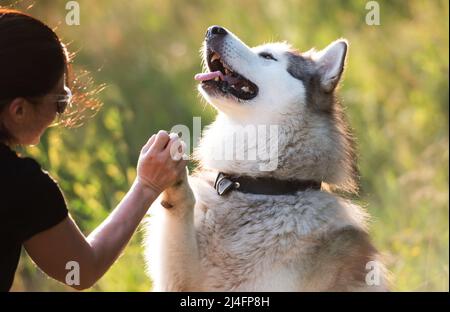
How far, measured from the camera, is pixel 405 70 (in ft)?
25.9

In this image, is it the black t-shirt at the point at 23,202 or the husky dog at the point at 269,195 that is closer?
the black t-shirt at the point at 23,202

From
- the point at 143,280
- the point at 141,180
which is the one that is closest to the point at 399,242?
the point at 143,280

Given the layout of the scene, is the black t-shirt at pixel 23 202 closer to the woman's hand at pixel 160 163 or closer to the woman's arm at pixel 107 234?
the woman's arm at pixel 107 234

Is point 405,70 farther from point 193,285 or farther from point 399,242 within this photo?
point 193,285

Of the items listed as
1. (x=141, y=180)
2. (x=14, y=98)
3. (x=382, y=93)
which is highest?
(x=382, y=93)

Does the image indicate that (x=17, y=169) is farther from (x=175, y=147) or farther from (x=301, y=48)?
(x=301, y=48)

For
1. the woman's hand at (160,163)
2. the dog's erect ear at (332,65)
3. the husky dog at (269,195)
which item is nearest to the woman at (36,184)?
the woman's hand at (160,163)

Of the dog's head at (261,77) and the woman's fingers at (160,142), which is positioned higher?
the dog's head at (261,77)

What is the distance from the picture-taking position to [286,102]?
13.6ft

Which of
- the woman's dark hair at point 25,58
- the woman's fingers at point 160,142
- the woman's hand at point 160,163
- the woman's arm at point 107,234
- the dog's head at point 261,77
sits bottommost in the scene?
the woman's arm at point 107,234

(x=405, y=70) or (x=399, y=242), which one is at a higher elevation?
(x=405, y=70)

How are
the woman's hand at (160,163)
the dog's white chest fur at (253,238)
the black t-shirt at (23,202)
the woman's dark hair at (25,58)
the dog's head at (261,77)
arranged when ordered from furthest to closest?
the dog's head at (261,77) < the dog's white chest fur at (253,238) < the woman's hand at (160,163) < the woman's dark hair at (25,58) < the black t-shirt at (23,202)

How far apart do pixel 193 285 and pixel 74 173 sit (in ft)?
8.27

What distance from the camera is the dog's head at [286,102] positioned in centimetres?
402
